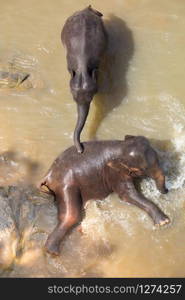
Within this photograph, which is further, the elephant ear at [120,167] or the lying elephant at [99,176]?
the elephant ear at [120,167]

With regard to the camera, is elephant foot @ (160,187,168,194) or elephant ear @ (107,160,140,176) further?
elephant foot @ (160,187,168,194)

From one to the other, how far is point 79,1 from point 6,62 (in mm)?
1943

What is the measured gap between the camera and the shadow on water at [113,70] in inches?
376

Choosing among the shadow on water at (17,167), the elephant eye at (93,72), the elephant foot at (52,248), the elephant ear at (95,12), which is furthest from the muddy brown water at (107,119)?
the elephant eye at (93,72)

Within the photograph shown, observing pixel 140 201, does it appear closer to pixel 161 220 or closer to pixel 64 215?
pixel 161 220

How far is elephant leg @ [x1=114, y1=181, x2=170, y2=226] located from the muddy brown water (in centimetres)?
21

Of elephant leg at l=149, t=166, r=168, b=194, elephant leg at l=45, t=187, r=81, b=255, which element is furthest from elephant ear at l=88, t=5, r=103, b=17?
elephant leg at l=45, t=187, r=81, b=255

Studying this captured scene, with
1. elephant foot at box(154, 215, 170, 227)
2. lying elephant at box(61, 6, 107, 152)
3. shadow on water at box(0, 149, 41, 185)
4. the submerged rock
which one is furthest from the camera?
the submerged rock

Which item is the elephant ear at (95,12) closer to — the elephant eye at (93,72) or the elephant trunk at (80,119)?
the elephant eye at (93,72)

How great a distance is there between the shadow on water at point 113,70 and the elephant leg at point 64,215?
130 cm

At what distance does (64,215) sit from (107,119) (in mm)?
2060

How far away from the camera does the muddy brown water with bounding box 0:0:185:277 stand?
27.3 feet

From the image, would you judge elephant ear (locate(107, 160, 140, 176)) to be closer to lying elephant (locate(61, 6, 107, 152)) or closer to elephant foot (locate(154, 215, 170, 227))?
lying elephant (locate(61, 6, 107, 152))

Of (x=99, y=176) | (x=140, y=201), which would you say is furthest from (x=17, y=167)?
(x=140, y=201)
